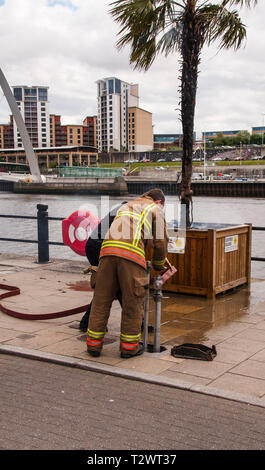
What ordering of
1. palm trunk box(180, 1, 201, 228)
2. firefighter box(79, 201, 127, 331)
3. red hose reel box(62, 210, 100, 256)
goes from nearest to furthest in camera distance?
firefighter box(79, 201, 127, 331), palm trunk box(180, 1, 201, 228), red hose reel box(62, 210, 100, 256)

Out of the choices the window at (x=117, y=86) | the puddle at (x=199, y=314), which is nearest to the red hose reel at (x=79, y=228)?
the puddle at (x=199, y=314)

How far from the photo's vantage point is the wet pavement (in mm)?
4801

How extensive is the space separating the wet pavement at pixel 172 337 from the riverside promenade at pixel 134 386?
0.01 meters

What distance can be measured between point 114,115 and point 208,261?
→ 186497mm

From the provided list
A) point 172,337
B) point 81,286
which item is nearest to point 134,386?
point 172,337

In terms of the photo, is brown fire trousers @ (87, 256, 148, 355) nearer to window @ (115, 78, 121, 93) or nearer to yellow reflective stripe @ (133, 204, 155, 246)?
yellow reflective stripe @ (133, 204, 155, 246)

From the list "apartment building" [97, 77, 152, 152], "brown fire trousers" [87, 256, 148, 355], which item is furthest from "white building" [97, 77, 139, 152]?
"brown fire trousers" [87, 256, 148, 355]

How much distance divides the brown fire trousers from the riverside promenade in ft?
0.69

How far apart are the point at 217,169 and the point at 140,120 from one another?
9003cm

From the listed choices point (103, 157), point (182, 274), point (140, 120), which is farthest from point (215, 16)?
point (140, 120)

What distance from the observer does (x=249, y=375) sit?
4.87 meters

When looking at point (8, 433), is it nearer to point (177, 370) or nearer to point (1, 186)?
point (177, 370)

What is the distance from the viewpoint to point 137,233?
521cm

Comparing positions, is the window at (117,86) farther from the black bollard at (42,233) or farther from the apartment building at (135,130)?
the black bollard at (42,233)
